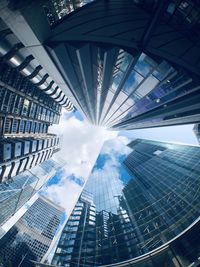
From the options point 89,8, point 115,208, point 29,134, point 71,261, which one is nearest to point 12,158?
point 29,134

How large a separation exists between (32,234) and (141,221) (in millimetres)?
134060

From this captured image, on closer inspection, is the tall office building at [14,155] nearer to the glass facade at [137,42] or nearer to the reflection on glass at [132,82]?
the glass facade at [137,42]

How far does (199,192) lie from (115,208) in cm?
2133

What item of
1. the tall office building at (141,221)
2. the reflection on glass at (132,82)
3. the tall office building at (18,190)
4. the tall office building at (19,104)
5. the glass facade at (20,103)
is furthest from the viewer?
the tall office building at (18,190)

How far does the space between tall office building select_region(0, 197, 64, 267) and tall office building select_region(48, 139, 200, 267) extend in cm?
9096

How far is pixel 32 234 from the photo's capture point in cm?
14038

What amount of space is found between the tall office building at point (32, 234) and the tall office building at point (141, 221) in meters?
91.0

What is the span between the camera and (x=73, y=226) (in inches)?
1827

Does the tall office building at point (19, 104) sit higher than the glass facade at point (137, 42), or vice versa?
the tall office building at point (19, 104)

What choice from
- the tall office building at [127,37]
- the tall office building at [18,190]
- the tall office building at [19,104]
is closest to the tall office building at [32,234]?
the tall office building at [18,190]

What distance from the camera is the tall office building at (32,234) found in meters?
116

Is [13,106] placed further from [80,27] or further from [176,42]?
[176,42]

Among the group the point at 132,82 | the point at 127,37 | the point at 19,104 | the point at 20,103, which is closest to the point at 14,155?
the point at 19,104

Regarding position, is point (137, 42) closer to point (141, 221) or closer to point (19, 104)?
point (141, 221)
